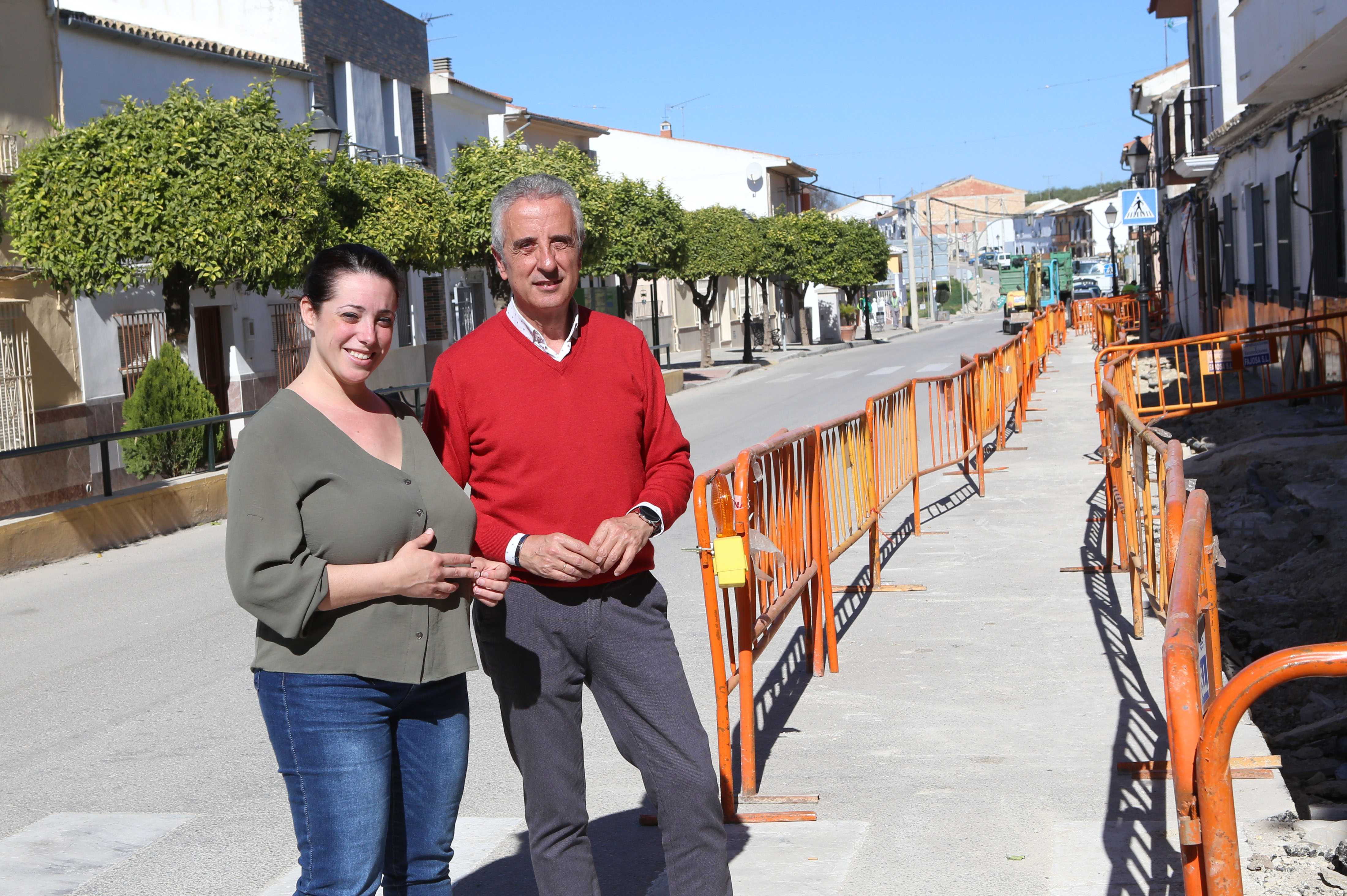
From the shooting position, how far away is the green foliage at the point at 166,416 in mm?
14281

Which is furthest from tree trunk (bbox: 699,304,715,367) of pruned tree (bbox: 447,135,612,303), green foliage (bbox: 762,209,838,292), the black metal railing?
the black metal railing

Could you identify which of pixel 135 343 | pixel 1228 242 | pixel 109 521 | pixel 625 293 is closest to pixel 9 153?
pixel 135 343

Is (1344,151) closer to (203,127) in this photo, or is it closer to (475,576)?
(203,127)

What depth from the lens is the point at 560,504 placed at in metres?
3.09

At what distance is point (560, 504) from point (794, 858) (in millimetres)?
1715

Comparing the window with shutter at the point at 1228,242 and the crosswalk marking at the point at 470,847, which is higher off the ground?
the window with shutter at the point at 1228,242

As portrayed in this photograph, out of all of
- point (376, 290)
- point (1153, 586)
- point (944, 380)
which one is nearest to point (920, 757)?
point (1153, 586)

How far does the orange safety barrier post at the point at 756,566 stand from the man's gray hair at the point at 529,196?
1.26 meters

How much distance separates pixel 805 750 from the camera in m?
5.27

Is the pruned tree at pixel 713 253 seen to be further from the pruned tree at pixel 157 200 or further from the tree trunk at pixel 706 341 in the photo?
the pruned tree at pixel 157 200

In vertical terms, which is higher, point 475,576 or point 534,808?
point 475,576

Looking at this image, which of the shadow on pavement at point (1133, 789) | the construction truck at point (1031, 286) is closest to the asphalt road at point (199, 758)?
the shadow on pavement at point (1133, 789)

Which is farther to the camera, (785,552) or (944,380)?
(944,380)

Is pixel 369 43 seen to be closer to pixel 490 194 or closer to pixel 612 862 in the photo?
pixel 490 194
